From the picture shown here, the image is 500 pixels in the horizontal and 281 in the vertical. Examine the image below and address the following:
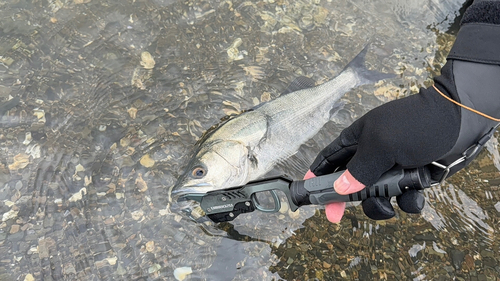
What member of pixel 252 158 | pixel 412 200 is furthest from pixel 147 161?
pixel 412 200

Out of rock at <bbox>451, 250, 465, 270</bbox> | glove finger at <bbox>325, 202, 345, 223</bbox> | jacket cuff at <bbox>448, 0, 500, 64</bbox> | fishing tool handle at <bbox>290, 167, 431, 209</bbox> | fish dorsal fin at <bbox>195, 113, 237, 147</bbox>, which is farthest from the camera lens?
fish dorsal fin at <bbox>195, 113, 237, 147</bbox>

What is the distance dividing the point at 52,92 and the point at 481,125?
14.2 ft

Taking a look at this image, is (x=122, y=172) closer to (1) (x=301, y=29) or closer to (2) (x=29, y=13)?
(2) (x=29, y=13)

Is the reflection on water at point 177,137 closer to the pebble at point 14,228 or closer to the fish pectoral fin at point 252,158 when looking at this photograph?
the pebble at point 14,228

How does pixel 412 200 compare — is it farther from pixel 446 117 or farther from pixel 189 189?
pixel 189 189

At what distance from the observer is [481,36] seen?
2.26m

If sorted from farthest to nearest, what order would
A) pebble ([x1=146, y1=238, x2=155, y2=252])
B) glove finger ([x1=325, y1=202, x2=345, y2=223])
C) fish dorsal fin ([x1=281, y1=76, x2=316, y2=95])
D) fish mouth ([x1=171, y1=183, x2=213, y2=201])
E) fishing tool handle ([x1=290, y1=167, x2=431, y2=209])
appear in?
fish dorsal fin ([x1=281, y1=76, x2=316, y2=95])
pebble ([x1=146, y1=238, x2=155, y2=252])
fish mouth ([x1=171, y1=183, x2=213, y2=201])
glove finger ([x1=325, y1=202, x2=345, y2=223])
fishing tool handle ([x1=290, y1=167, x2=431, y2=209])

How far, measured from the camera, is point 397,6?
562 centimetres

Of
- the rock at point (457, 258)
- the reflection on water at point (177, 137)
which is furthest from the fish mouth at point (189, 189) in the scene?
the rock at point (457, 258)

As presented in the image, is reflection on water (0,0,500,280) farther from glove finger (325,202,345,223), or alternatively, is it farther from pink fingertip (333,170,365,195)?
pink fingertip (333,170,365,195)

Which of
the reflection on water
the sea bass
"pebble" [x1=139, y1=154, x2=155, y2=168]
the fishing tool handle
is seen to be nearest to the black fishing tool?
the fishing tool handle

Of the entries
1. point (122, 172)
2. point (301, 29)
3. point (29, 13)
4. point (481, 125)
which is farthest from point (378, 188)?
point (29, 13)

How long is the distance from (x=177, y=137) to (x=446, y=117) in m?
2.79

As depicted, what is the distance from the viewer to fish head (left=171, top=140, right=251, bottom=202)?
341cm
